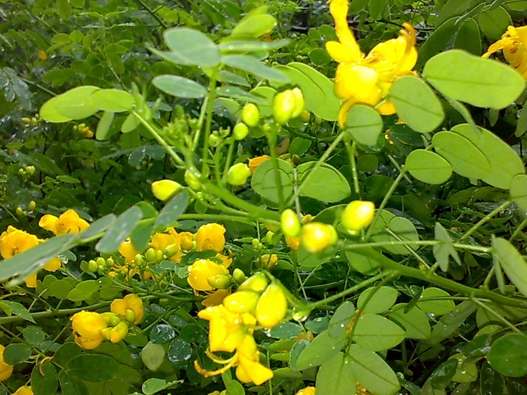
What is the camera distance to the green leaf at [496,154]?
69 centimetres

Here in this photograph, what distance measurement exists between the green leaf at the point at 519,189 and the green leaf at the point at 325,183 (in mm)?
199

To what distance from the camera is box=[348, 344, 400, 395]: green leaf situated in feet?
2.58

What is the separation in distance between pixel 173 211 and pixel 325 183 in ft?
0.94

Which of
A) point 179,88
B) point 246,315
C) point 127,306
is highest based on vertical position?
point 179,88

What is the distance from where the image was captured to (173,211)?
0.56m

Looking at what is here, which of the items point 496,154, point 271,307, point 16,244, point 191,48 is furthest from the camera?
point 16,244

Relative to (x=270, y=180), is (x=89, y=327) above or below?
below

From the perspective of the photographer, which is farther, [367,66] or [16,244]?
[16,244]

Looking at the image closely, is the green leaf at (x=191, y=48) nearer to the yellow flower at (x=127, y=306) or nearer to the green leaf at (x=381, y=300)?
the green leaf at (x=381, y=300)

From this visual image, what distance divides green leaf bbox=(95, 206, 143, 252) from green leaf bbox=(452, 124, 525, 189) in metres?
0.39

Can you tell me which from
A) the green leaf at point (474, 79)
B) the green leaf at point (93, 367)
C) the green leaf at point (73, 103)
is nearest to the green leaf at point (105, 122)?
the green leaf at point (73, 103)

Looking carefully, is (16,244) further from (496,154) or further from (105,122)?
(496,154)

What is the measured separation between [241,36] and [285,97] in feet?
0.28

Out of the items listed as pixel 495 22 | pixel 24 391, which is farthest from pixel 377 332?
pixel 24 391
